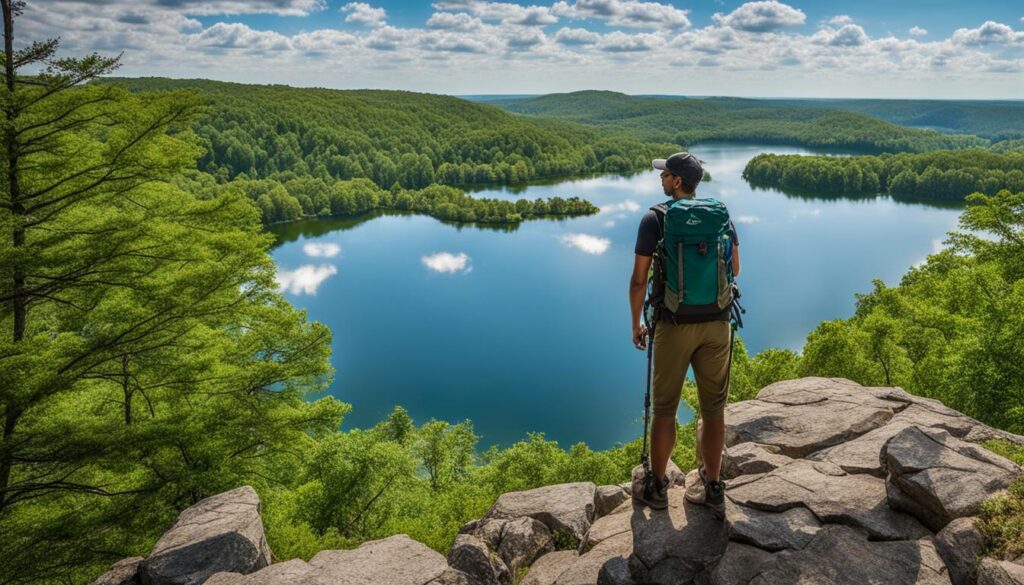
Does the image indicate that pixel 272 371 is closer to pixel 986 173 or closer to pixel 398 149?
pixel 986 173

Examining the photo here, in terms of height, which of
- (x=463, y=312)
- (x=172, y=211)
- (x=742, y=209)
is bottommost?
(x=463, y=312)

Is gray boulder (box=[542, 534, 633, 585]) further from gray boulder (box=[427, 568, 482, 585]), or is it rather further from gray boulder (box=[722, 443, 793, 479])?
gray boulder (box=[722, 443, 793, 479])

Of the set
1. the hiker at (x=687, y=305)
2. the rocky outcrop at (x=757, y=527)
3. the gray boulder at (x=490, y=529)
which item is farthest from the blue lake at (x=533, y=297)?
the hiker at (x=687, y=305)

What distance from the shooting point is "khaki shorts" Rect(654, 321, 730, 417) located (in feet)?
16.7

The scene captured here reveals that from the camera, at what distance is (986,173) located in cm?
11112

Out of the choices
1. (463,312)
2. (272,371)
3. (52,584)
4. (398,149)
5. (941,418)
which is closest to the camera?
(941,418)

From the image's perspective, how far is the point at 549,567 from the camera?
6367 mm

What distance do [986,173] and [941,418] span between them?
136 m

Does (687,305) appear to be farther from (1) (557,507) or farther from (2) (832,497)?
(1) (557,507)

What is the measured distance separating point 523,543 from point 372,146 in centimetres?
17073

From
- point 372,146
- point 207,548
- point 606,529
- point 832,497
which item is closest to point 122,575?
point 207,548

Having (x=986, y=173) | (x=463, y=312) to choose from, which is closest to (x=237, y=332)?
Result: (x=463, y=312)

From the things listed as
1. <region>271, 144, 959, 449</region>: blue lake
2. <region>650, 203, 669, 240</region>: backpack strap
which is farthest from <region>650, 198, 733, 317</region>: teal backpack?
<region>271, 144, 959, 449</region>: blue lake

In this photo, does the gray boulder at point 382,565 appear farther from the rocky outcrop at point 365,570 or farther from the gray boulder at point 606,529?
the gray boulder at point 606,529
